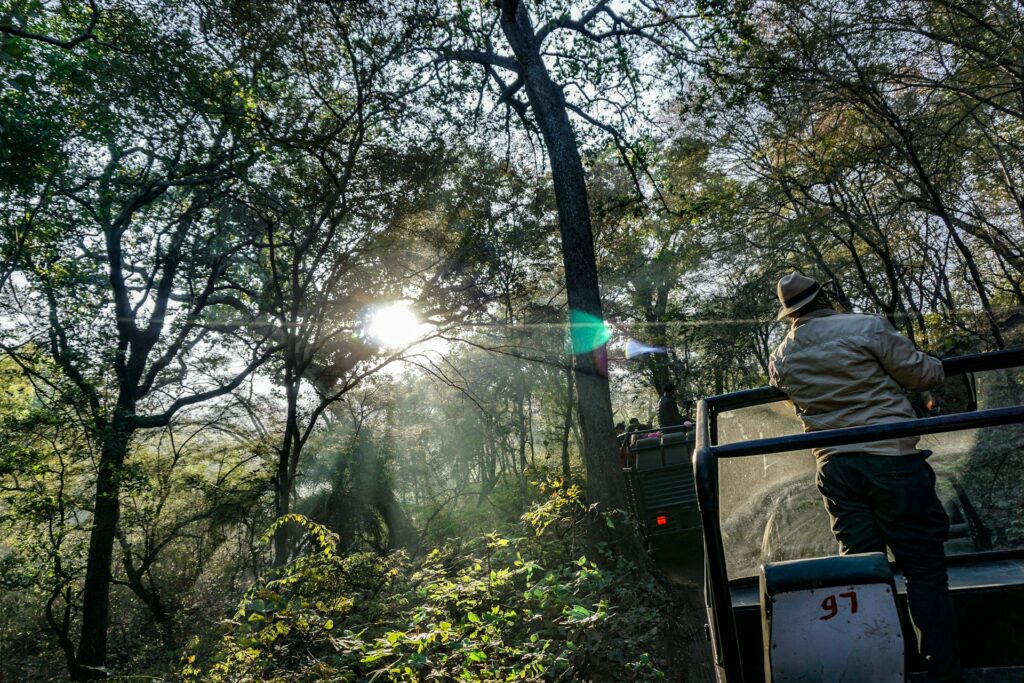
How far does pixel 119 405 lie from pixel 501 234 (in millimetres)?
9003

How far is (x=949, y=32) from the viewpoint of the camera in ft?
29.3

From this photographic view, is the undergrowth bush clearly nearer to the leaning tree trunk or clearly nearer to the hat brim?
the leaning tree trunk

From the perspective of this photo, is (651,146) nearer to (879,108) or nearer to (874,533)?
(879,108)

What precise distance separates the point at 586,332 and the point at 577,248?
1.26m

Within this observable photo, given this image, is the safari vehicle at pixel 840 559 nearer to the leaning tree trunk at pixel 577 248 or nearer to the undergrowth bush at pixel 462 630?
the undergrowth bush at pixel 462 630

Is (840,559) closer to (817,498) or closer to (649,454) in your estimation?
(817,498)

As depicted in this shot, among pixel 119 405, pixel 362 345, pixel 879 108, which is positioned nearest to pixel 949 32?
pixel 879 108

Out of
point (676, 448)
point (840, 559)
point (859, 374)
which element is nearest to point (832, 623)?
point (840, 559)

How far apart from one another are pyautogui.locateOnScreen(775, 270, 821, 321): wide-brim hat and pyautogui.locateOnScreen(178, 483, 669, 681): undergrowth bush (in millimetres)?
2435

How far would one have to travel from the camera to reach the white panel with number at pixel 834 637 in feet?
5.84

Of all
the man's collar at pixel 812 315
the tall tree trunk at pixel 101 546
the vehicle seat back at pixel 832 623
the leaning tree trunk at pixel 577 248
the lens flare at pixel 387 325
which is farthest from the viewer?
the lens flare at pixel 387 325

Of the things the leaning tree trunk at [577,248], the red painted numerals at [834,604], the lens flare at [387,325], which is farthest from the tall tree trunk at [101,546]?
the red painted numerals at [834,604]

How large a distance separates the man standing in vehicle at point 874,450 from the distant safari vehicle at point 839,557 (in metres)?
0.20

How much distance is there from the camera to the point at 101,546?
38.4 feet
